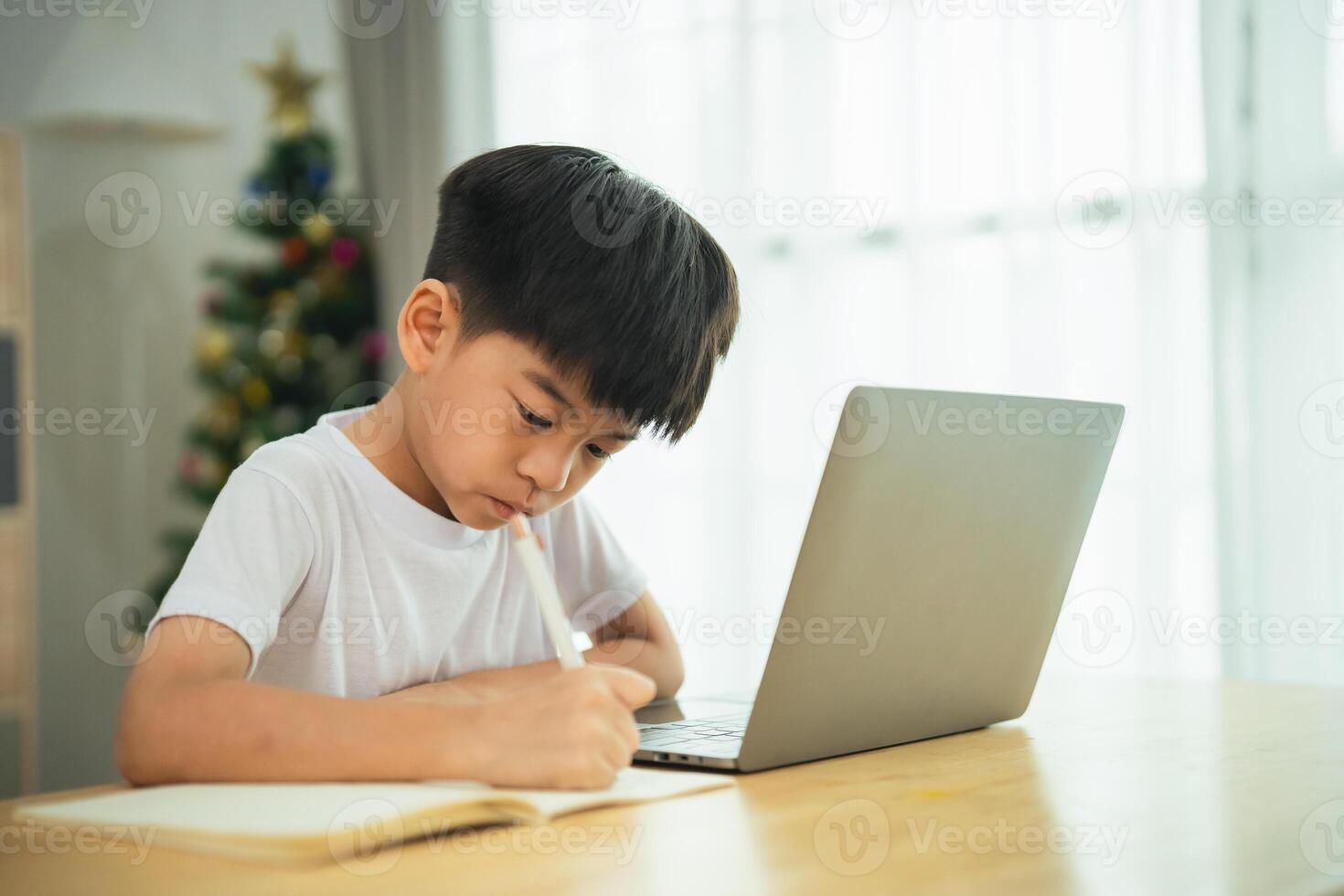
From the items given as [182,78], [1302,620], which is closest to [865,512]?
[1302,620]

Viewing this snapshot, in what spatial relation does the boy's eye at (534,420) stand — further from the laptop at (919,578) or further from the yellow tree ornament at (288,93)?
the yellow tree ornament at (288,93)

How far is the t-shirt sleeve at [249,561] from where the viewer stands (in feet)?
2.81

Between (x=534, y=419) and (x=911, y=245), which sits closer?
(x=534, y=419)

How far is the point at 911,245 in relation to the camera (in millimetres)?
2531

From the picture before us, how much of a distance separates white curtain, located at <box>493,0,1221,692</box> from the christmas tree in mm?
626

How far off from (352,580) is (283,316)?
2.41 meters

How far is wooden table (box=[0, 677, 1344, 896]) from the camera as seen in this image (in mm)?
549

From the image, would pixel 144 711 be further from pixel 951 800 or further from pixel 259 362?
pixel 259 362

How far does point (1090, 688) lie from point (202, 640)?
0.88 metres

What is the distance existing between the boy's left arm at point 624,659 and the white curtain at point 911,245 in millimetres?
1256

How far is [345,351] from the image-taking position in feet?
11.1

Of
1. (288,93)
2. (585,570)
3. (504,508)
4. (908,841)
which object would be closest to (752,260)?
(288,93)

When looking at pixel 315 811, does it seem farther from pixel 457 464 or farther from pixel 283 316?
pixel 283 316

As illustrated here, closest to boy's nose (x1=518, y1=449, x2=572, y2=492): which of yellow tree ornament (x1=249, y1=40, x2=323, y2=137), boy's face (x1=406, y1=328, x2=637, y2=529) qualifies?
boy's face (x1=406, y1=328, x2=637, y2=529)
